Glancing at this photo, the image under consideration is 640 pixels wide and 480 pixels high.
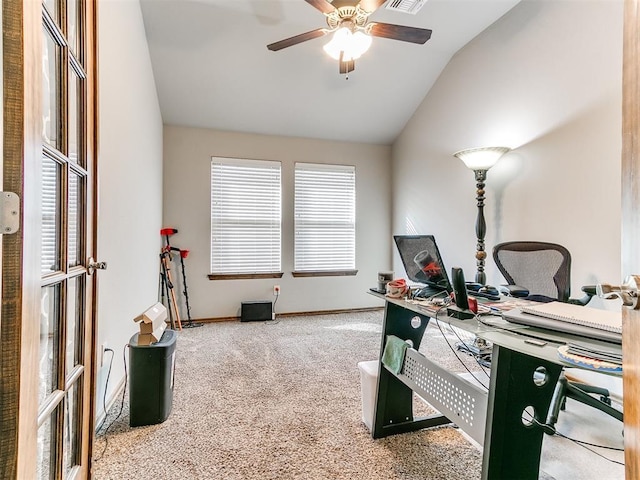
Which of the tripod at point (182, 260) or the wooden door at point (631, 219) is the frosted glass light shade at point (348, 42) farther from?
the tripod at point (182, 260)

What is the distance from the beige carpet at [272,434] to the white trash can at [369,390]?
65 millimetres

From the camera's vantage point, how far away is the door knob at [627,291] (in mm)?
554

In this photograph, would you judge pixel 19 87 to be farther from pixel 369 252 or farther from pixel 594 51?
pixel 369 252

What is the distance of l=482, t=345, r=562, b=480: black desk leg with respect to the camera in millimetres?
1035

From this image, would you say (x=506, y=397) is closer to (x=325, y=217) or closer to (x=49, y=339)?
(x=49, y=339)

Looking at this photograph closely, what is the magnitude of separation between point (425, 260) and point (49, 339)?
1.50 m

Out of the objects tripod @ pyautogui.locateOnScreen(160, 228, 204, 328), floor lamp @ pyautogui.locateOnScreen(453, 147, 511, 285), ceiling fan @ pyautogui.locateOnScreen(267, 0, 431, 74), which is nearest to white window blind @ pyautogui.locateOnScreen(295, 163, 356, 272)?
tripod @ pyautogui.locateOnScreen(160, 228, 204, 328)

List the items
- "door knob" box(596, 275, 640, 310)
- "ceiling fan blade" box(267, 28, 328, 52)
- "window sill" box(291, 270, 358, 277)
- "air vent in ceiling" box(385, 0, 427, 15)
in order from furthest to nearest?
1. "window sill" box(291, 270, 358, 277)
2. "air vent in ceiling" box(385, 0, 427, 15)
3. "ceiling fan blade" box(267, 28, 328, 52)
4. "door knob" box(596, 275, 640, 310)

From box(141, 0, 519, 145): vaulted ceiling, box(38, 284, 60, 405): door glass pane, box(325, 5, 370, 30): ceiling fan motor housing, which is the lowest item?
box(38, 284, 60, 405): door glass pane

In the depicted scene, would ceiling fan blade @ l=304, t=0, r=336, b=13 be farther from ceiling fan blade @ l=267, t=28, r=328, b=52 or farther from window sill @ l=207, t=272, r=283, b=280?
window sill @ l=207, t=272, r=283, b=280

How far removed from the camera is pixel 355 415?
202cm

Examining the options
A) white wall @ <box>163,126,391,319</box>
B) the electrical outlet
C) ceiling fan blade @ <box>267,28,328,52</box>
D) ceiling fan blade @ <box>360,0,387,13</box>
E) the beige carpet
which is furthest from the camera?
white wall @ <box>163,126,391,319</box>

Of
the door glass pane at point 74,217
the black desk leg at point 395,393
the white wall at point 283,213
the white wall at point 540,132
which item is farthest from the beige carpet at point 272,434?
the white wall at point 283,213

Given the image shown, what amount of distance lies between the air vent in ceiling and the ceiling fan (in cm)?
75
